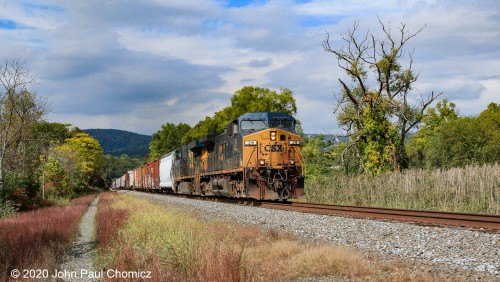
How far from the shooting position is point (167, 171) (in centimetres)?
4666

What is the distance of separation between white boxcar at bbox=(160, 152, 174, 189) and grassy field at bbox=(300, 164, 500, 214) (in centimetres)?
2165

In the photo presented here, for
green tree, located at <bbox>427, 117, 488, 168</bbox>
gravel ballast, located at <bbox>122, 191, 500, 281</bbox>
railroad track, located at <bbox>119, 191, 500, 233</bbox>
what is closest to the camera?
gravel ballast, located at <bbox>122, 191, 500, 281</bbox>

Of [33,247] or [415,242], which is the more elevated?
[33,247]

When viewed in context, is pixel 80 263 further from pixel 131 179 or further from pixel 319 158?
pixel 131 179

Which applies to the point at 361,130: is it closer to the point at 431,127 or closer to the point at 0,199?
the point at 0,199

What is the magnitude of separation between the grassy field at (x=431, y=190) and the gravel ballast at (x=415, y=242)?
522cm

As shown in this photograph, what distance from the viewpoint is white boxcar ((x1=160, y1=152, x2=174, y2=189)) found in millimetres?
43969

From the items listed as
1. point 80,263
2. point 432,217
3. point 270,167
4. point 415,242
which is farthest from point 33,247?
point 270,167

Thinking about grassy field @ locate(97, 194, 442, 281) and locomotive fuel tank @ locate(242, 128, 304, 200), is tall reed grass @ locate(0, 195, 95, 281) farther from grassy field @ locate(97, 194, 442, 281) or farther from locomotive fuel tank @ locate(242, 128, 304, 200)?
locomotive fuel tank @ locate(242, 128, 304, 200)

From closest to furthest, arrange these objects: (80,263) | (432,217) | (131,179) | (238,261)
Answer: (238,261), (80,263), (432,217), (131,179)

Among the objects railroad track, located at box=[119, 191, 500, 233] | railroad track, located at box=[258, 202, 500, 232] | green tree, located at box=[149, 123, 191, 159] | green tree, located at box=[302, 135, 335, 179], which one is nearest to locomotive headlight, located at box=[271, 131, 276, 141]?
railroad track, located at box=[119, 191, 500, 233]

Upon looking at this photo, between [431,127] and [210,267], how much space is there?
75111mm

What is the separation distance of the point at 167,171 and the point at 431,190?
3150cm

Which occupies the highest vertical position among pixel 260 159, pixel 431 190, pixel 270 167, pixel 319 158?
pixel 319 158
